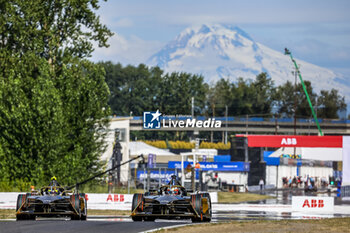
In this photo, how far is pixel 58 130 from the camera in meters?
42.7

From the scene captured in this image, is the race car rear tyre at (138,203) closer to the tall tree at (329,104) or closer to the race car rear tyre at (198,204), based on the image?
the race car rear tyre at (198,204)

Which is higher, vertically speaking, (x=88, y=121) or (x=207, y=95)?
(x=207, y=95)

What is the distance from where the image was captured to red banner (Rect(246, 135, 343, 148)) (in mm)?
62281

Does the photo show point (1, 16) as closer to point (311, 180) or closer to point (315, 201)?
point (315, 201)

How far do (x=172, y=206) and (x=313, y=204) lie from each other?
1755 cm

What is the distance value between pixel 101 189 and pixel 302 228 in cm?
2841

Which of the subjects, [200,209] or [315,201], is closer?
[200,209]

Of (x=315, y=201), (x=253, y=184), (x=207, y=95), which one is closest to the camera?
(x=315, y=201)

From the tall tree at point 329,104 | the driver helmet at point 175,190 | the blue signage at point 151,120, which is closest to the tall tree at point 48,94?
the blue signage at point 151,120

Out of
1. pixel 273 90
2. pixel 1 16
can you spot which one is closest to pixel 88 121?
pixel 1 16

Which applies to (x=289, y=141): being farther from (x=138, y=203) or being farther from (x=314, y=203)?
(x=138, y=203)

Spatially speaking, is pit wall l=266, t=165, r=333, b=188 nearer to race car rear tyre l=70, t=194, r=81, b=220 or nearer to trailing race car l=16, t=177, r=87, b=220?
race car rear tyre l=70, t=194, r=81, b=220

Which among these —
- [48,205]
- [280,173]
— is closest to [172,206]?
[48,205]

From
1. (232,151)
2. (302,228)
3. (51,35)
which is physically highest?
(51,35)
